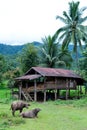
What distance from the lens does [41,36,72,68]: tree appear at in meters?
48.5

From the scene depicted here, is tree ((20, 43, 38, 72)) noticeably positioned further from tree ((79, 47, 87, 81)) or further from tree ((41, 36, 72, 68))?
tree ((79, 47, 87, 81))

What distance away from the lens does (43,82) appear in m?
34.1

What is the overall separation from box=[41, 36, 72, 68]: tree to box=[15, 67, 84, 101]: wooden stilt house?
11282 millimetres

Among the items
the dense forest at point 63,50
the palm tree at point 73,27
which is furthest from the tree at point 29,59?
the palm tree at point 73,27

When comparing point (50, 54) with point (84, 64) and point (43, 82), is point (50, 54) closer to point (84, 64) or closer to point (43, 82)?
point (84, 64)

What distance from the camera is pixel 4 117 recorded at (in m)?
18.1

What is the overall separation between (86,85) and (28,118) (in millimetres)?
19619

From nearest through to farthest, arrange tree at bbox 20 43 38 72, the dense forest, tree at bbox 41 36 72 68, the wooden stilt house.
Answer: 1. the wooden stilt house
2. the dense forest
3. tree at bbox 41 36 72 68
4. tree at bbox 20 43 38 72

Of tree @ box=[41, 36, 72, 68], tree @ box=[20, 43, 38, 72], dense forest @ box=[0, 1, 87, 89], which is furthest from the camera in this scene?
tree @ box=[20, 43, 38, 72]

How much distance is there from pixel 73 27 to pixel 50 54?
958 centimetres

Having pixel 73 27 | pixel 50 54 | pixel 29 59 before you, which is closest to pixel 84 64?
pixel 73 27

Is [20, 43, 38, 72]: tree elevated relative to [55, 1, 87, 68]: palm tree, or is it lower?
lower

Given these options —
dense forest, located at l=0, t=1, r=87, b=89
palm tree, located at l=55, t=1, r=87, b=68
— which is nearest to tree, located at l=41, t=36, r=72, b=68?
dense forest, located at l=0, t=1, r=87, b=89

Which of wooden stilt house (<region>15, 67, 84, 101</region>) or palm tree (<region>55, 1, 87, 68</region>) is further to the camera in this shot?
palm tree (<region>55, 1, 87, 68</region>)
